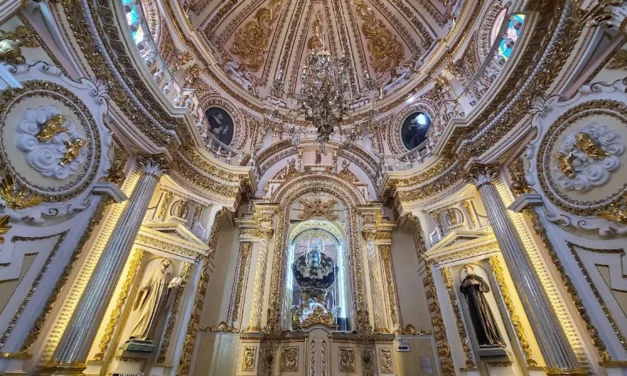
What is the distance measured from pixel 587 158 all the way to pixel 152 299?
827 centimetres

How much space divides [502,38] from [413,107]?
3744mm

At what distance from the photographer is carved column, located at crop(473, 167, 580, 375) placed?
4324mm

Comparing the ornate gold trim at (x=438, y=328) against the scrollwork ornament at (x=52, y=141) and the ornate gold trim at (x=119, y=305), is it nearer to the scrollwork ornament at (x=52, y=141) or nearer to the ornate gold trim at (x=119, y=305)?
the ornate gold trim at (x=119, y=305)

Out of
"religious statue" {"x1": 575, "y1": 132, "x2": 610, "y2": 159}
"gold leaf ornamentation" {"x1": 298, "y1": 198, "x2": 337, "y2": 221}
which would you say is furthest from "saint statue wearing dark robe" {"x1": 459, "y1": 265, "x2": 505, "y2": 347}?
"gold leaf ornamentation" {"x1": 298, "y1": 198, "x2": 337, "y2": 221}

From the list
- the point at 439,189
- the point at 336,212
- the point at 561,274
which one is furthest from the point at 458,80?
the point at 561,274

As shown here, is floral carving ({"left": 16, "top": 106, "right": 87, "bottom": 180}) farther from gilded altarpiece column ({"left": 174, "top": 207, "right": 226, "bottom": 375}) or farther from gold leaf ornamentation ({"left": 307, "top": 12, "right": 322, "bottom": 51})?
gold leaf ornamentation ({"left": 307, "top": 12, "right": 322, "bottom": 51})

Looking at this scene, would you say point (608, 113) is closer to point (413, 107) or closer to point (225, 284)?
point (413, 107)

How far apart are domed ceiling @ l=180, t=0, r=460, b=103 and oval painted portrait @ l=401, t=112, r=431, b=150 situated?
5.10 ft

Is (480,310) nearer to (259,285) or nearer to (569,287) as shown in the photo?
(569,287)

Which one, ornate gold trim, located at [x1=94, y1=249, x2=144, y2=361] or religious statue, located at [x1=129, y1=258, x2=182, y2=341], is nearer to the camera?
ornate gold trim, located at [x1=94, y1=249, x2=144, y2=361]

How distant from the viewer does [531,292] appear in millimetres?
4902

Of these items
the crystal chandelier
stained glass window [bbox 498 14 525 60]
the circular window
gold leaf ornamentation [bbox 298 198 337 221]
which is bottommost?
gold leaf ornamentation [bbox 298 198 337 221]

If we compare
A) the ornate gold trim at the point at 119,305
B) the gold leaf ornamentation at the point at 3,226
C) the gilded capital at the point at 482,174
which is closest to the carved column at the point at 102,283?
the ornate gold trim at the point at 119,305

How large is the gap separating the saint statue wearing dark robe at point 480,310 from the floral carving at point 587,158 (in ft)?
8.81
